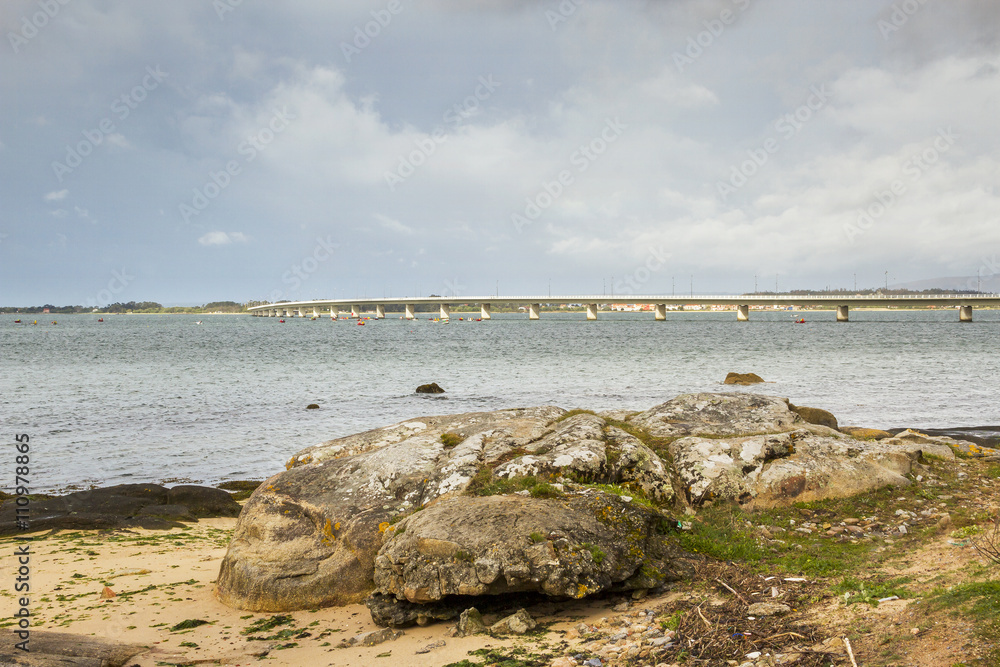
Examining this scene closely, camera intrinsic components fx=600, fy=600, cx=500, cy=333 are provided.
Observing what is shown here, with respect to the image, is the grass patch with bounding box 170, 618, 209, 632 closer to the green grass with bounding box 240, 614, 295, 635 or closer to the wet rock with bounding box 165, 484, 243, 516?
the green grass with bounding box 240, 614, 295, 635

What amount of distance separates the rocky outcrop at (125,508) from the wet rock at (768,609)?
12.0 metres

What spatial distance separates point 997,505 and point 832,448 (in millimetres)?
2208

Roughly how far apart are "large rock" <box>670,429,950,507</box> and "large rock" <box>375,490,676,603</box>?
187cm

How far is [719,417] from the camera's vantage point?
485 inches

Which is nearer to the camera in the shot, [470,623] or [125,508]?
[470,623]

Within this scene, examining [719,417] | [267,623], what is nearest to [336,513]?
[267,623]

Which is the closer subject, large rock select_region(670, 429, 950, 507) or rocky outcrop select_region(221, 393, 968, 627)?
rocky outcrop select_region(221, 393, 968, 627)

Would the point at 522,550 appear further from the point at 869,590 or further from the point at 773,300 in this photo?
the point at 773,300

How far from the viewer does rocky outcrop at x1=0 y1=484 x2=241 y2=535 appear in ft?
41.9

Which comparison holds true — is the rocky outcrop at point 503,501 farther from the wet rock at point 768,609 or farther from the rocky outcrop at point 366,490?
the wet rock at point 768,609

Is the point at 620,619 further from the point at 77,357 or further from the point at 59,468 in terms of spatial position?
the point at 77,357

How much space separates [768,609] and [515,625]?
8.60ft

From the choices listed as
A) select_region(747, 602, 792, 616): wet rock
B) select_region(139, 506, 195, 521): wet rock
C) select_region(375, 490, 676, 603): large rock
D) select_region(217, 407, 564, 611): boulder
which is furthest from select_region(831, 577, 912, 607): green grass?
select_region(139, 506, 195, 521): wet rock

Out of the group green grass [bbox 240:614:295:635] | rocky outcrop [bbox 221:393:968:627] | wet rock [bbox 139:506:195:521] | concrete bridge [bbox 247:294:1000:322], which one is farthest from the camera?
concrete bridge [bbox 247:294:1000:322]
